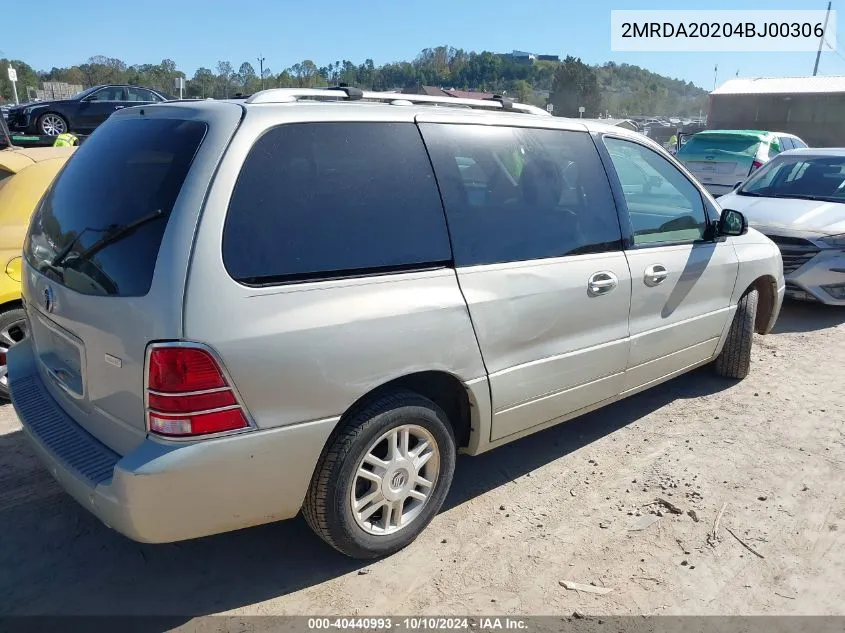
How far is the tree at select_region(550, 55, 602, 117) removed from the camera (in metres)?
90.9

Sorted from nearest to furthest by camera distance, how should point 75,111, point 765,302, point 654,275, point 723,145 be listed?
1. point 654,275
2. point 765,302
3. point 723,145
4. point 75,111

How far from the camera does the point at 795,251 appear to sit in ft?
21.5

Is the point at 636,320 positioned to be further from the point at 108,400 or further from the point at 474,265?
the point at 108,400

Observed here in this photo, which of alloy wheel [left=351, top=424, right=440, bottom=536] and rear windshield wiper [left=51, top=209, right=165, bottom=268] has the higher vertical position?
rear windshield wiper [left=51, top=209, right=165, bottom=268]

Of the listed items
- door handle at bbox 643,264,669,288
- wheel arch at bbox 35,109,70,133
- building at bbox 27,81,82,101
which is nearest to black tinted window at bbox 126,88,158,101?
wheel arch at bbox 35,109,70,133

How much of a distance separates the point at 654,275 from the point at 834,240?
385 cm

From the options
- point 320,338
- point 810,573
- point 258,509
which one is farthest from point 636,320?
point 258,509

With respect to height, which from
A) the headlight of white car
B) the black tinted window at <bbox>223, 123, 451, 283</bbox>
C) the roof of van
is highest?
the roof of van

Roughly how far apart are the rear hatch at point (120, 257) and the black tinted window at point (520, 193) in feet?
3.27

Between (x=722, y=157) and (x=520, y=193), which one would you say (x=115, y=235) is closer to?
(x=520, y=193)

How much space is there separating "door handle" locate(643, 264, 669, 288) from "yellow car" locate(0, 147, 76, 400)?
3.72 metres

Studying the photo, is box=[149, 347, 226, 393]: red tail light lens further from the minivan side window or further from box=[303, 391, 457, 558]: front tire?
the minivan side window

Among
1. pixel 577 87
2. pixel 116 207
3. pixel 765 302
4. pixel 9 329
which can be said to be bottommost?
pixel 577 87

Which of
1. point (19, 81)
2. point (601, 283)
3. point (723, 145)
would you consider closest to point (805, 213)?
point (601, 283)
